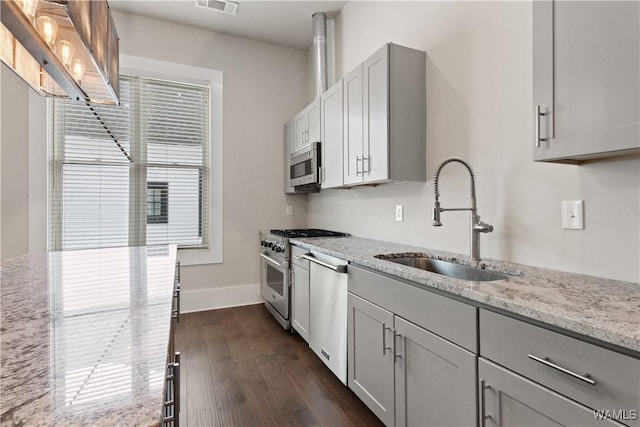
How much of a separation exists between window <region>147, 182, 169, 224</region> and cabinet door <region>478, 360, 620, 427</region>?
3500 mm

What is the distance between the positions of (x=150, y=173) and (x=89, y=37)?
255 centimetres

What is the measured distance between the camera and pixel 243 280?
4.08m

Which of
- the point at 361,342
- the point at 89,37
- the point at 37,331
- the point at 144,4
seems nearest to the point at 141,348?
the point at 37,331

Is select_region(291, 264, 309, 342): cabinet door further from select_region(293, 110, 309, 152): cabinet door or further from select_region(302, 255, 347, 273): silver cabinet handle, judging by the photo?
select_region(293, 110, 309, 152): cabinet door

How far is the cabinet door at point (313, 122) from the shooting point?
3.18 m

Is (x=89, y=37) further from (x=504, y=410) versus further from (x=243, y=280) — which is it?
(x=243, y=280)

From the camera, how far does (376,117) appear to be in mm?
2266

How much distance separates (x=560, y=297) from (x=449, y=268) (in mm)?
839

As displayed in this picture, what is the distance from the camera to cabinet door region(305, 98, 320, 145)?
318 cm

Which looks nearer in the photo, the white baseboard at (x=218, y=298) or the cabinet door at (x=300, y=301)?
the cabinet door at (x=300, y=301)

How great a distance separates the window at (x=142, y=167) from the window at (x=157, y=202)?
0.01 meters

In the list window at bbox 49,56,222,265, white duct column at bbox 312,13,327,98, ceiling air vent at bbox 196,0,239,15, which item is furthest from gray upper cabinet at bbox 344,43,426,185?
window at bbox 49,56,222,265

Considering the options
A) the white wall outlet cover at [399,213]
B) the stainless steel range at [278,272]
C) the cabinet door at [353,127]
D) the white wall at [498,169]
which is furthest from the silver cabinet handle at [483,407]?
the stainless steel range at [278,272]

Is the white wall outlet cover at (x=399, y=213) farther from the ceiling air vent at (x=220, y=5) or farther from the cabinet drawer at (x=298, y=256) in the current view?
the ceiling air vent at (x=220, y=5)
